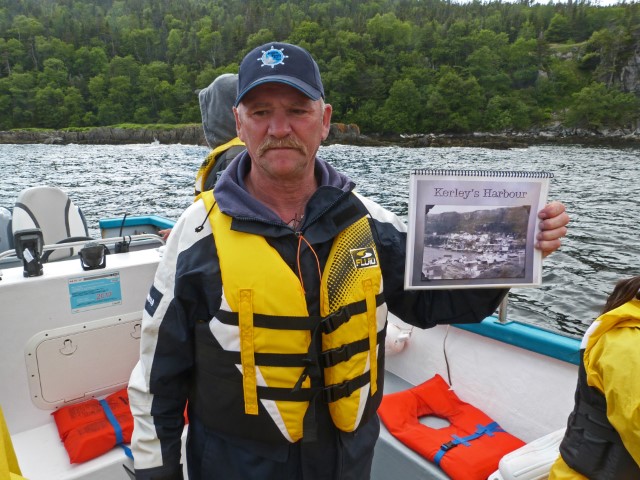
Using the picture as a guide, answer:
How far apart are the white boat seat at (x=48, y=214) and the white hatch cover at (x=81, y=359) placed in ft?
5.93

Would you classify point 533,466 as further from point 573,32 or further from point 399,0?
point 399,0

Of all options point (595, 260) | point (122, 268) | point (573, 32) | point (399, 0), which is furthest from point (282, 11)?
point (122, 268)

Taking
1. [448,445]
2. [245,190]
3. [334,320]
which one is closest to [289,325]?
[334,320]

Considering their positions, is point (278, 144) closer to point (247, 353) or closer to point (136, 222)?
point (247, 353)

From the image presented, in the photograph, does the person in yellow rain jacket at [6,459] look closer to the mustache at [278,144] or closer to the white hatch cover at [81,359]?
the mustache at [278,144]

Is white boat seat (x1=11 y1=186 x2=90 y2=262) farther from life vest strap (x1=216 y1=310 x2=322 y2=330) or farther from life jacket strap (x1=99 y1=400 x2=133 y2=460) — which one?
life vest strap (x1=216 y1=310 x2=322 y2=330)

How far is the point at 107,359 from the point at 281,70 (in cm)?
198

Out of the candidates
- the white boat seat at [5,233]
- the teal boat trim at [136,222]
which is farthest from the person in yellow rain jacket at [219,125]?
the teal boat trim at [136,222]

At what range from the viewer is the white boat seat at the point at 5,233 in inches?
169

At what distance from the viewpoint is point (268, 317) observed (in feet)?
4.36

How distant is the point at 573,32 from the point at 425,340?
11735cm

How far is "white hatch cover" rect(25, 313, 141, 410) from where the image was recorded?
2.38 metres

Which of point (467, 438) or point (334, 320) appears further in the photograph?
point (467, 438)

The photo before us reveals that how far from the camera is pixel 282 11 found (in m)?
105
